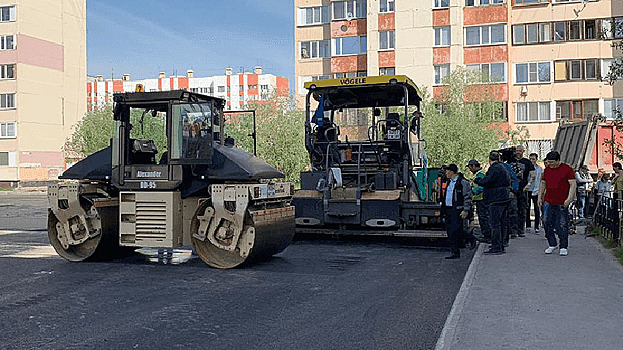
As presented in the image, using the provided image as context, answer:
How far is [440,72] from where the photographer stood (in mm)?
43875

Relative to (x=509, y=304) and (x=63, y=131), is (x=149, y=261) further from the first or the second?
(x=63, y=131)

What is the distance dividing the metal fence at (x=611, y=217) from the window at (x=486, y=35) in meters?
29.9

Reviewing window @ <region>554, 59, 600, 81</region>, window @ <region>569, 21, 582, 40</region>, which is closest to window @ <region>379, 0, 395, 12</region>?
window @ <region>554, 59, 600, 81</region>

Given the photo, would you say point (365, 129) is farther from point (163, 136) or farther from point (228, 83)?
point (228, 83)

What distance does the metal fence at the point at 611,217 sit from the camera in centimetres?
1226

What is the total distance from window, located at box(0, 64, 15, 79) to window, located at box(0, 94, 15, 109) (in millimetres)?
1491

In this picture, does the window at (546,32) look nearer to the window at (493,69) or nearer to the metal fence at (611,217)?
the window at (493,69)

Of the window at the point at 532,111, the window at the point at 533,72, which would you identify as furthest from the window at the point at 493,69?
the window at the point at 532,111

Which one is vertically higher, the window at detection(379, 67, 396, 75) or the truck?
the window at detection(379, 67, 396, 75)

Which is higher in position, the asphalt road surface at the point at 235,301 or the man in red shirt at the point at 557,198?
the man in red shirt at the point at 557,198

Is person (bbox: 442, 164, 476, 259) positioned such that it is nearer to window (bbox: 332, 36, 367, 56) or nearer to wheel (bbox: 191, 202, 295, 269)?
wheel (bbox: 191, 202, 295, 269)

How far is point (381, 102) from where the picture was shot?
15047 millimetres

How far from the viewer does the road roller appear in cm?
1069

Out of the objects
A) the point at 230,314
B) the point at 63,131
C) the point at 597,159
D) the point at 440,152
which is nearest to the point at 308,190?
the point at 230,314
